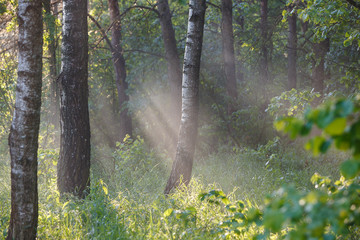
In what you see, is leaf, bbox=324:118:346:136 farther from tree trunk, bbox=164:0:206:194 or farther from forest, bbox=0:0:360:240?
tree trunk, bbox=164:0:206:194

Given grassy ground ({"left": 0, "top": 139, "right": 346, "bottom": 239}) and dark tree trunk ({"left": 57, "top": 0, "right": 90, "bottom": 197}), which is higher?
dark tree trunk ({"left": 57, "top": 0, "right": 90, "bottom": 197})

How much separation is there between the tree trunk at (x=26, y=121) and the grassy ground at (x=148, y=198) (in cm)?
42

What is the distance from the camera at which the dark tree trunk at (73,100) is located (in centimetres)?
645

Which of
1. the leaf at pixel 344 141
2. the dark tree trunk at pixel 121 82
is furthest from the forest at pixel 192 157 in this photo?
the dark tree trunk at pixel 121 82

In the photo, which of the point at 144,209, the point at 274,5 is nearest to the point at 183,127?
the point at 144,209

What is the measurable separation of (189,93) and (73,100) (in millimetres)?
2150

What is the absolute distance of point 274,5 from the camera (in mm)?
19094

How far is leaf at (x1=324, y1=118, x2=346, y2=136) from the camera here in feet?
4.66

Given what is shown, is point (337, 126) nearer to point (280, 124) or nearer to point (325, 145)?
point (325, 145)

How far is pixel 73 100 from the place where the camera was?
6.54m

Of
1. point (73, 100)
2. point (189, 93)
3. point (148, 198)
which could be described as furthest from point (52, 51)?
point (148, 198)

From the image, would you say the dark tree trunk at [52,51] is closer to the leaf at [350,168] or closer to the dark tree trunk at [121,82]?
the dark tree trunk at [121,82]

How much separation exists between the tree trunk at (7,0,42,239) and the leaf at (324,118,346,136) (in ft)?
12.8

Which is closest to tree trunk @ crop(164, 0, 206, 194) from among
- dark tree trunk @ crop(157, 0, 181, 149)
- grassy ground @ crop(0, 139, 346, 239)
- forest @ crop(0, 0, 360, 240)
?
forest @ crop(0, 0, 360, 240)
